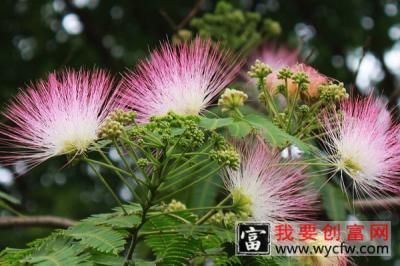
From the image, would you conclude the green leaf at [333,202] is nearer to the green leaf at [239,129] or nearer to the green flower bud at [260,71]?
the green flower bud at [260,71]

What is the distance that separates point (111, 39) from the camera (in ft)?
25.3

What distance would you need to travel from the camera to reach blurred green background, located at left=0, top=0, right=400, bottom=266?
7.02 m

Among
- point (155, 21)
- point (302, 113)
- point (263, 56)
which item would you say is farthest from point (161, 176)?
point (155, 21)

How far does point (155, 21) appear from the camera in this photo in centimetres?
750

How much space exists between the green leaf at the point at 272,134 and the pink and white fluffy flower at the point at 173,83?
1.12 ft

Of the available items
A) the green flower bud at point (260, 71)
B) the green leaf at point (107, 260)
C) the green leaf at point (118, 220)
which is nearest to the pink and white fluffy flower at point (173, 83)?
the green flower bud at point (260, 71)

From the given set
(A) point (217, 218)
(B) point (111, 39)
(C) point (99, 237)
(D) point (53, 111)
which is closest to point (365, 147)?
(A) point (217, 218)

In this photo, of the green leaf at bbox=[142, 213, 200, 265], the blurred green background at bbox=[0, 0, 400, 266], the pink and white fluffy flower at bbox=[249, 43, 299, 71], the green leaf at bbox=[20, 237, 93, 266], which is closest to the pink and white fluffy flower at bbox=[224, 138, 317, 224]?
the green leaf at bbox=[142, 213, 200, 265]

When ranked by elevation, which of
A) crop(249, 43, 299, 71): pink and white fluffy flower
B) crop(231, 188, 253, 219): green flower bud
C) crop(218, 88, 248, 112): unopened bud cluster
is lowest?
crop(231, 188, 253, 219): green flower bud

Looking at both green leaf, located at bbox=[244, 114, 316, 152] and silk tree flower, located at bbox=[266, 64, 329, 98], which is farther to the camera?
silk tree flower, located at bbox=[266, 64, 329, 98]

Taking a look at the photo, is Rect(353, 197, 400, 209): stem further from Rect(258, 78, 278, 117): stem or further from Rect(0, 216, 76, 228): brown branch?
Rect(0, 216, 76, 228): brown branch

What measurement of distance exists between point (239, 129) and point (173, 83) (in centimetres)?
50

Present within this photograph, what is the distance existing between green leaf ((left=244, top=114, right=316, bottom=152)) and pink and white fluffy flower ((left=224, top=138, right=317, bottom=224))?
126mm

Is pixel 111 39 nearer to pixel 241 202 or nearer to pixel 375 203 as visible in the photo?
pixel 375 203
